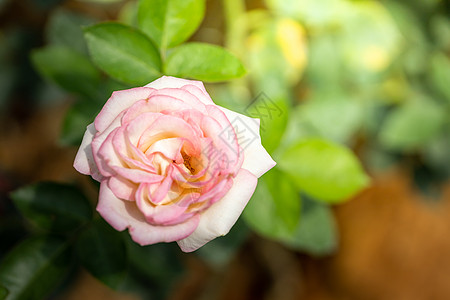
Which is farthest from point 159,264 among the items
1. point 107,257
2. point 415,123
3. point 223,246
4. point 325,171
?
point 415,123

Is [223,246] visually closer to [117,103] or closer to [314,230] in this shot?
[314,230]

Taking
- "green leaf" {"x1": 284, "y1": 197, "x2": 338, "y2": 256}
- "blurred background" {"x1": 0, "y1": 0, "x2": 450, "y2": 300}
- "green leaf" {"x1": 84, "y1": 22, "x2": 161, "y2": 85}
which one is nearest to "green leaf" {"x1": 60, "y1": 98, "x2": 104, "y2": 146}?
"blurred background" {"x1": 0, "y1": 0, "x2": 450, "y2": 300}

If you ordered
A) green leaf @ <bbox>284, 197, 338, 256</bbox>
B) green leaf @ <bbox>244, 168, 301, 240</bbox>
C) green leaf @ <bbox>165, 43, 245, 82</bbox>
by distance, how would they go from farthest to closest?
green leaf @ <bbox>284, 197, 338, 256</bbox>
green leaf @ <bbox>244, 168, 301, 240</bbox>
green leaf @ <bbox>165, 43, 245, 82</bbox>

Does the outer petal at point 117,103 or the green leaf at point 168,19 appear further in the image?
the green leaf at point 168,19

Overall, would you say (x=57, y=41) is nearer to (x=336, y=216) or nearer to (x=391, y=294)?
(x=336, y=216)

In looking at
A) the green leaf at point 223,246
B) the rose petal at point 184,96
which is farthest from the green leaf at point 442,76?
the rose petal at point 184,96

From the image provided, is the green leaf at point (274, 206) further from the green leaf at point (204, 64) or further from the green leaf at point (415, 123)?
the green leaf at point (415, 123)

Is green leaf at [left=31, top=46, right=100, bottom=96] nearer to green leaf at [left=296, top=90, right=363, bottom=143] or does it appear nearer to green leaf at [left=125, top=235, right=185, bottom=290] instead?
green leaf at [left=125, top=235, right=185, bottom=290]
